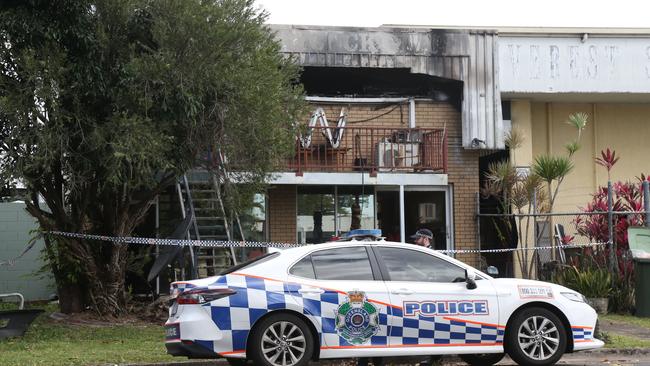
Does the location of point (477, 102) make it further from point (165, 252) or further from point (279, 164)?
point (165, 252)

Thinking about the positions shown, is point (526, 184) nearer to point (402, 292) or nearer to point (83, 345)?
point (402, 292)

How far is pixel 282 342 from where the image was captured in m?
Answer: 8.73

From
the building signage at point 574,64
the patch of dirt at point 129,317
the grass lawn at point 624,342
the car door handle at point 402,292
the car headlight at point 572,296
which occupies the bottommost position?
the grass lawn at point 624,342

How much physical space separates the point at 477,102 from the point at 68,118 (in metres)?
9.41

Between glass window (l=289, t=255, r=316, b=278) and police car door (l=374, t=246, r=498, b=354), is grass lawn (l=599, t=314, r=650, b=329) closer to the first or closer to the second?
police car door (l=374, t=246, r=498, b=354)

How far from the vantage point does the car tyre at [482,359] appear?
972 cm

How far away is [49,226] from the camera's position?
45.5 feet

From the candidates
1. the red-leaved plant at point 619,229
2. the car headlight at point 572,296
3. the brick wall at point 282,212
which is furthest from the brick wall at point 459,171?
the car headlight at point 572,296

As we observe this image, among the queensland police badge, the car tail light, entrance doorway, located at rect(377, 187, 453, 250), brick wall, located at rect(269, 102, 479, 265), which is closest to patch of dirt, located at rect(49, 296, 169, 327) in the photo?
the car tail light

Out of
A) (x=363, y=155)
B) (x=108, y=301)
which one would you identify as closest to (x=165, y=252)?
(x=108, y=301)

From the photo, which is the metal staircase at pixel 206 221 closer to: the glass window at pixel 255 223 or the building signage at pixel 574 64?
the glass window at pixel 255 223

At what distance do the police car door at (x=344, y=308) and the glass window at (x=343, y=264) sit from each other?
0.04ft

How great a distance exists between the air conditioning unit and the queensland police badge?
869cm

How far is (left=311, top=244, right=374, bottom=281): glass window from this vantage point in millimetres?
9055
